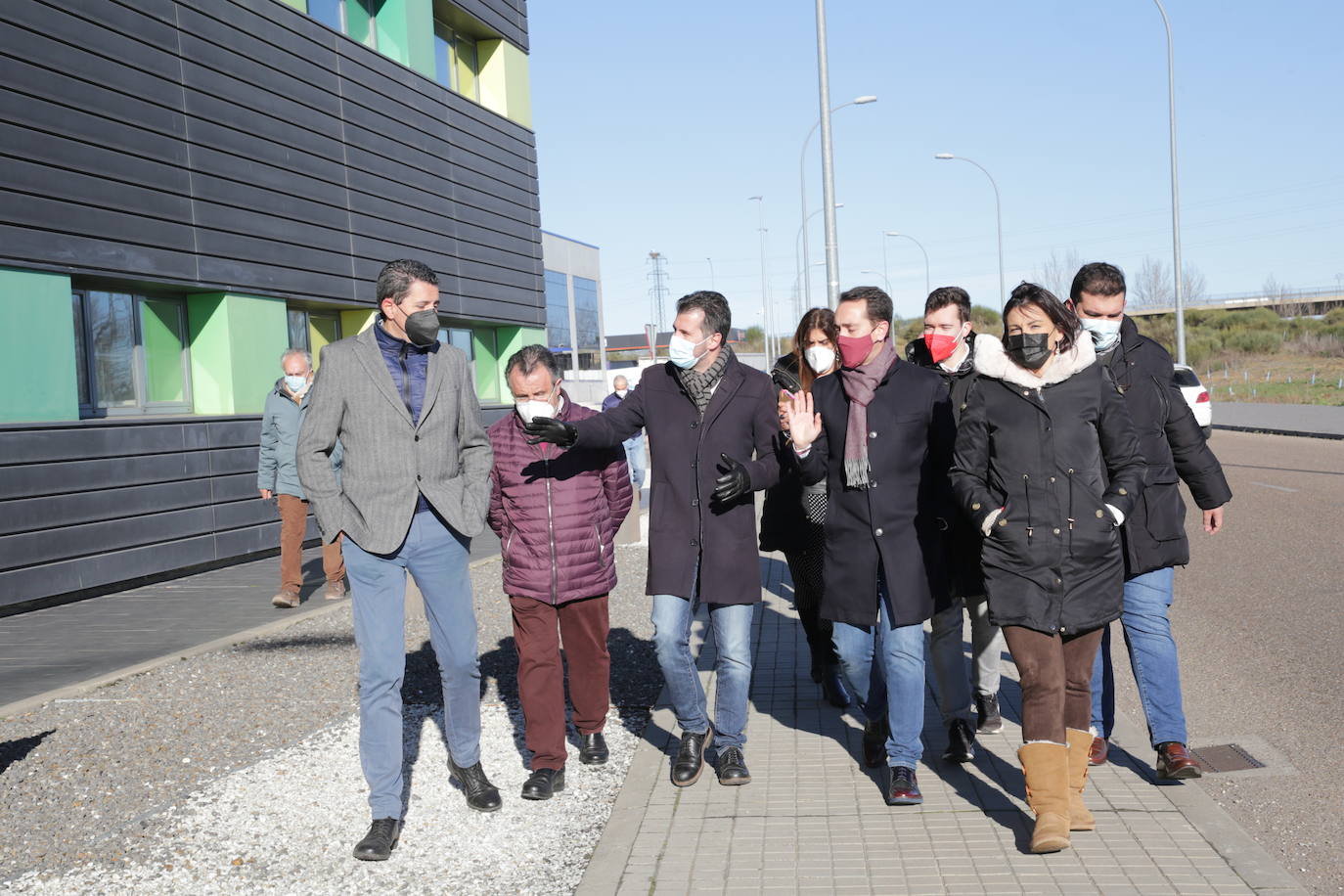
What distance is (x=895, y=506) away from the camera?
4891 millimetres

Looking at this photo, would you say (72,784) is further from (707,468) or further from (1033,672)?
(1033,672)

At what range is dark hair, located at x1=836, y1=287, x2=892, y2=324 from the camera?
16.6ft

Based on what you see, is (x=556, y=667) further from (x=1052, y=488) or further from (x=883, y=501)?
(x=1052, y=488)

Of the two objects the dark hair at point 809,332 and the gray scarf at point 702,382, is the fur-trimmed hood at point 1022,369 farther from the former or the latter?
the gray scarf at point 702,382

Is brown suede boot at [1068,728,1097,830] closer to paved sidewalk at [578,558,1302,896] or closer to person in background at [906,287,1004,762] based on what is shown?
paved sidewalk at [578,558,1302,896]

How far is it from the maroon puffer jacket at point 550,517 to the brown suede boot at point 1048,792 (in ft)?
6.11

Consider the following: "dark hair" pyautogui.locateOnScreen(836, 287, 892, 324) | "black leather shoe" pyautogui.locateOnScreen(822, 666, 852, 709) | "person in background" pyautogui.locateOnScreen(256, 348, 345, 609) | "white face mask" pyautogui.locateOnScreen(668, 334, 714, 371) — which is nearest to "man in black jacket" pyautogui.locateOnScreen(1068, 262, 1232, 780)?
"dark hair" pyautogui.locateOnScreen(836, 287, 892, 324)

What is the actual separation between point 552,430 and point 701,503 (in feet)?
2.35

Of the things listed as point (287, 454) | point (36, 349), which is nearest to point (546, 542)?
point (287, 454)

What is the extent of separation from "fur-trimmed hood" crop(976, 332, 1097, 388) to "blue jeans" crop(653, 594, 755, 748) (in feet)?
4.74

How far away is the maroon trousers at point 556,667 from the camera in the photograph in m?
5.09

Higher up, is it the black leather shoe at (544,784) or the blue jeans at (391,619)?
the blue jeans at (391,619)

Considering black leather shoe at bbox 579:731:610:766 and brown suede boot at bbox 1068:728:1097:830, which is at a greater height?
brown suede boot at bbox 1068:728:1097:830

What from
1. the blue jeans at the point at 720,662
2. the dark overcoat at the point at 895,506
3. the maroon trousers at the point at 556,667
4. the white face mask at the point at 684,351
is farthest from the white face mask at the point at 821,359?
the maroon trousers at the point at 556,667
